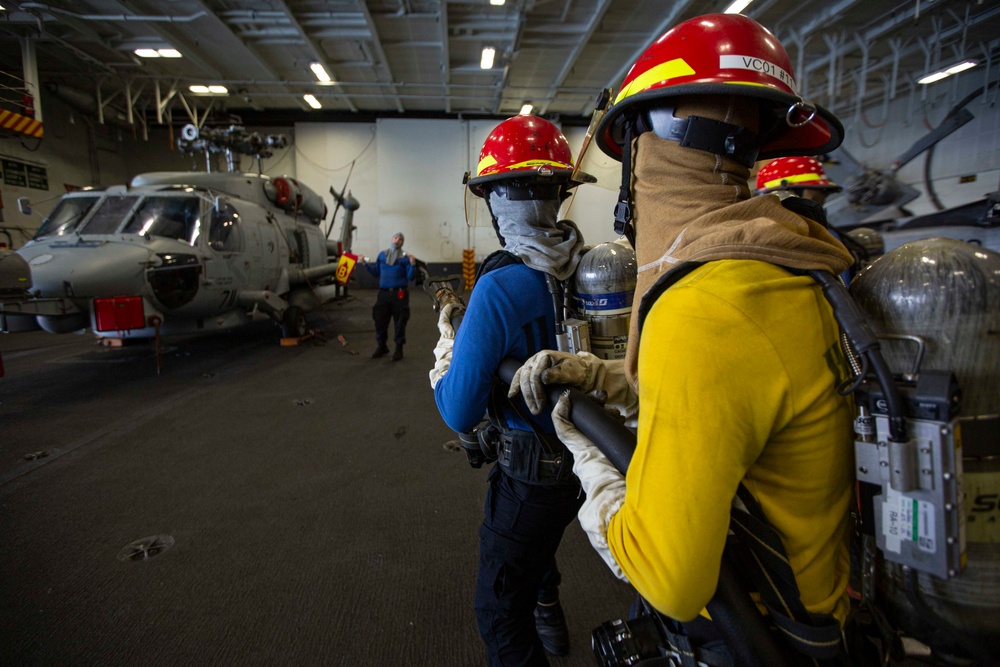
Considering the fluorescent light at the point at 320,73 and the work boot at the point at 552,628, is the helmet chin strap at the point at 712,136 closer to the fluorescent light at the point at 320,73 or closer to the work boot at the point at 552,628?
the work boot at the point at 552,628

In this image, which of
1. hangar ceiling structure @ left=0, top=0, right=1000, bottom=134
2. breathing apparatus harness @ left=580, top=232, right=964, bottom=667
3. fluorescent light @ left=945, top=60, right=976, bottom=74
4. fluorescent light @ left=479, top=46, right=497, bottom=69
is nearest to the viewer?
breathing apparatus harness @ left=580, top=232, right=964, bottom=667

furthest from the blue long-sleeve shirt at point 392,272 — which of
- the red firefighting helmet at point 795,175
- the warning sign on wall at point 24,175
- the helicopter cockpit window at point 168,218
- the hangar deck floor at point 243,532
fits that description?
the warning sign on wall at point 24,175

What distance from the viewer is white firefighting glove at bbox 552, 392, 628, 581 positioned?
90cm

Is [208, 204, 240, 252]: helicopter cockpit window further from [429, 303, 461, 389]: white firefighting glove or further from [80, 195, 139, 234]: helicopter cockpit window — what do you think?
[429, 303, 461, 389]: white firefighting glove

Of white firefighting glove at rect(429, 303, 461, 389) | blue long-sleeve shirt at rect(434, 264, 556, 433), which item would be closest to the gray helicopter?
white firefighting glove at rect(429, 303, 461, 389)

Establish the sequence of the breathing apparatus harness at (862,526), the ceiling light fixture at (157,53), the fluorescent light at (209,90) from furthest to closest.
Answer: the fluorescent light at (209,90) → the ceiling light fixture at (157,53) → the breathing apparatus harness at (862,526)

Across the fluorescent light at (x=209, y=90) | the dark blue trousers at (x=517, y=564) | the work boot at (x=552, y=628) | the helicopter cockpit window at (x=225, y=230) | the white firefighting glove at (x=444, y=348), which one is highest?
the fluorescent light at (x=209, y=90)

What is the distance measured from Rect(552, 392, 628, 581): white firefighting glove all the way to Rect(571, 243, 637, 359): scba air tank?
48 centimetres

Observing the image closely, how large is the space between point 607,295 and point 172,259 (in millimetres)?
6480

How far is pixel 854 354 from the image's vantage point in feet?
2.43

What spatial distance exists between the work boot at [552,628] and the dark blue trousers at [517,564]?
481 mm

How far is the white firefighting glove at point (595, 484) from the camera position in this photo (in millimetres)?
896

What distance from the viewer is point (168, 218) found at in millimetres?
6598

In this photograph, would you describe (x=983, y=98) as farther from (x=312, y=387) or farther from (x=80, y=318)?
(x=80, y=318)
